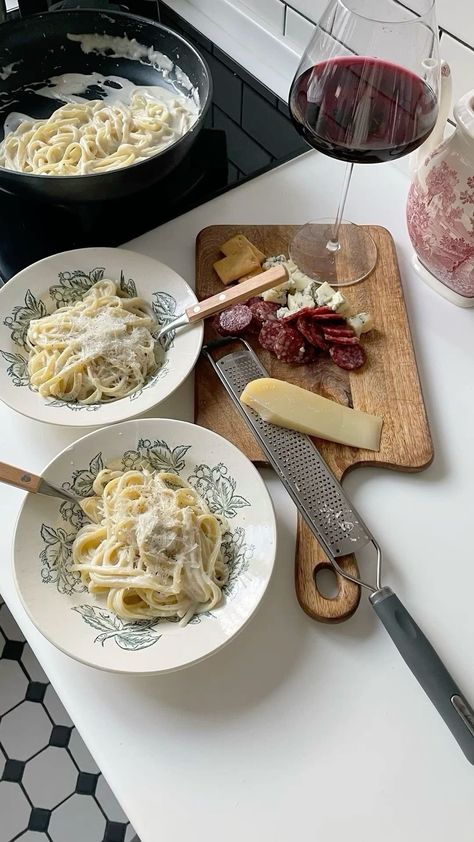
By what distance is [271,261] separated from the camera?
955 mm

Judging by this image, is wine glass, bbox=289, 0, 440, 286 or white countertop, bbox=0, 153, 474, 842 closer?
white countertop, bbox=0, 153, 474, 842

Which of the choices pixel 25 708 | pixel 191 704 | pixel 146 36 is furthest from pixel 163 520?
pixel 25 708

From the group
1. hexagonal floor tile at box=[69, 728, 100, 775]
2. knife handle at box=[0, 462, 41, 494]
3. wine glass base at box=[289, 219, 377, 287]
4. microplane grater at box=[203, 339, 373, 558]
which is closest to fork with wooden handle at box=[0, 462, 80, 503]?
knife handle at box=[0, 462, 41, 494]

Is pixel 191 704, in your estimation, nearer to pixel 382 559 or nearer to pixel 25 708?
pixel 382 559

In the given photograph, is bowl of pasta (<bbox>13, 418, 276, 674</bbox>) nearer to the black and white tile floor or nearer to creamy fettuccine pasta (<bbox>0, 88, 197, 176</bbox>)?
creamy fettuccine pasta (<bbox>0, 88, 197, 176</bbox>)

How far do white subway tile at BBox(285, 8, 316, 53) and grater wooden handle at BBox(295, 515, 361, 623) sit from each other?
0.82 m

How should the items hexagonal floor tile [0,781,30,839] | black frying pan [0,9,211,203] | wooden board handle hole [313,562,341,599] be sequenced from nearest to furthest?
wooden board handle hole [313,562,341,599] → black frying pan [0,9,211,203] → hexagonal floor tile [0,781,30,839]

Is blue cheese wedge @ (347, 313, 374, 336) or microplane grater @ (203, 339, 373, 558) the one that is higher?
blue cheese wedge @ (347, 313, 374, 336)

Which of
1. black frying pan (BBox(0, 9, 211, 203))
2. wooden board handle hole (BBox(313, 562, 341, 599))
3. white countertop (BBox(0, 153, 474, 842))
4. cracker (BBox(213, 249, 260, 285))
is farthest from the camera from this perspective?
black frying pan (BBox(0, 9, 211, 203))

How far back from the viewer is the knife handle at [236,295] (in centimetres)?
84

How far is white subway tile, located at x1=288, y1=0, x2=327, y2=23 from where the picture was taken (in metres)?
1.10

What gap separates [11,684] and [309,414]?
0.97 m

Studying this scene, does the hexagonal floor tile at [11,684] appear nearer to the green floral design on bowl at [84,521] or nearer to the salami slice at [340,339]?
the green floral design on bowl at [84,521]

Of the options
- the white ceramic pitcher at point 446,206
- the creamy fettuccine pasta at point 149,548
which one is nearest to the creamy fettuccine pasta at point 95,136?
the white ceramic pitcher at point 446,206
